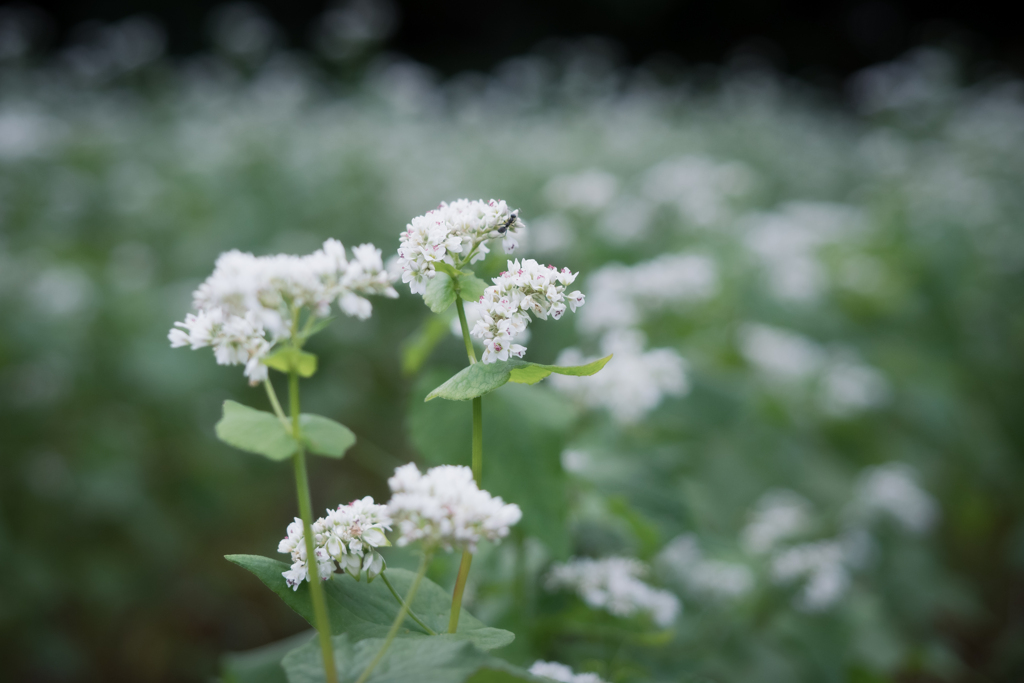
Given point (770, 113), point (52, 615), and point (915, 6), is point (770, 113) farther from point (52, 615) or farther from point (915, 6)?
point (915, 6)

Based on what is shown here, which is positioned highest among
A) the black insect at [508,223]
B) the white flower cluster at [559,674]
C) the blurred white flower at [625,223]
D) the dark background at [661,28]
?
the dark background at [661,28]

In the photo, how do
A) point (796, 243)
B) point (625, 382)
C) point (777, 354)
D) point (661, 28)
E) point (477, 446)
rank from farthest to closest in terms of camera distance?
point (661, 28), point (796, 243), point (777, 354), point (625, 382), point (477, 446)

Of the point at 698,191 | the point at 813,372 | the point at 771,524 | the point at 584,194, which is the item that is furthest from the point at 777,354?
the point at 698,191

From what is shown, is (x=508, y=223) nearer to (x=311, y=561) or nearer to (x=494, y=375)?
(x=494, y=375)

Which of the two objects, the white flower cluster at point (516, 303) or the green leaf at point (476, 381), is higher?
the white flower cluster at point (516, 303)

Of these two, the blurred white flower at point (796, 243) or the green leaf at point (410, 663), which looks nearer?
the green leaf at point (410, 663)

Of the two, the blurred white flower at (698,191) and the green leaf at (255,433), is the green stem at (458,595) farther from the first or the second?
A: the blurred white flower at (698,191)

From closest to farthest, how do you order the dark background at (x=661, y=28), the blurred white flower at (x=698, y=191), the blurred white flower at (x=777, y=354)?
the blurred white flower at (x=777, y=354)
the blurred white flower at (x=698, y=191)
the dark background at (x=661, y=28)

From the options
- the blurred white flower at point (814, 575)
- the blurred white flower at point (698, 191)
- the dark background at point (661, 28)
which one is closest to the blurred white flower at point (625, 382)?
the blurred white flower at point (814, 575)
